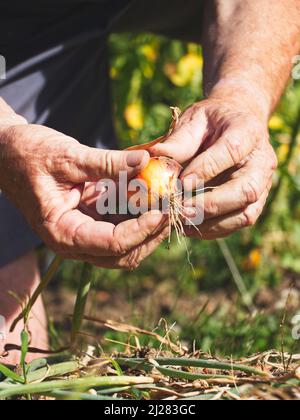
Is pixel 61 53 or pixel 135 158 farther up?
pixel 61 53

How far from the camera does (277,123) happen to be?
2383 mm

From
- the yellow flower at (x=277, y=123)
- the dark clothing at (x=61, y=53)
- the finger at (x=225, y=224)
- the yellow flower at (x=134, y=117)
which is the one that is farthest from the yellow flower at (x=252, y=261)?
the finger at (x=225, y=224)

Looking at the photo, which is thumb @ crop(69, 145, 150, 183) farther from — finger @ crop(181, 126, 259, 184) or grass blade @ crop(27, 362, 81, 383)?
grass blade @ crop(27, 362, 81, 383)

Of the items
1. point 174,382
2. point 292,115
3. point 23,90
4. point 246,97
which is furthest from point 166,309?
point 174,382

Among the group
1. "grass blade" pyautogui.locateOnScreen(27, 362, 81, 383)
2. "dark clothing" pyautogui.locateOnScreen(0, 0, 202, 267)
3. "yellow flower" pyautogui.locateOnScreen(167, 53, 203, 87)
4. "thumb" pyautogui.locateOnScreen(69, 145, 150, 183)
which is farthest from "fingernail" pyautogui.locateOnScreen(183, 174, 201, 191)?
"yellow flower" pyautogui.locateOnScreen(167, 53, 203, 87)

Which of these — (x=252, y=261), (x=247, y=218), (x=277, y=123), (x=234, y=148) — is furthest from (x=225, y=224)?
(x=252, y=261)

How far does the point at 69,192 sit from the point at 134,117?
1355 millimetres

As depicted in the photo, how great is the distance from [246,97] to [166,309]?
4.16 feet

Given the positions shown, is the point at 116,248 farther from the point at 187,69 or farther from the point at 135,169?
the point at 187,69

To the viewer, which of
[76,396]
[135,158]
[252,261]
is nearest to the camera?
[76,396]

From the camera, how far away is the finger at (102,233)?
4.07 feet

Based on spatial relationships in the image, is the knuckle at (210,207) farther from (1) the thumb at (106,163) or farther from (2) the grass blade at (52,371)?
(2) the grass blade at (52,371)

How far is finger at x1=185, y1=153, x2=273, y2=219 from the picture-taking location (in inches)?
50.5

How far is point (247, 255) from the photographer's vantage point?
2.63 m
